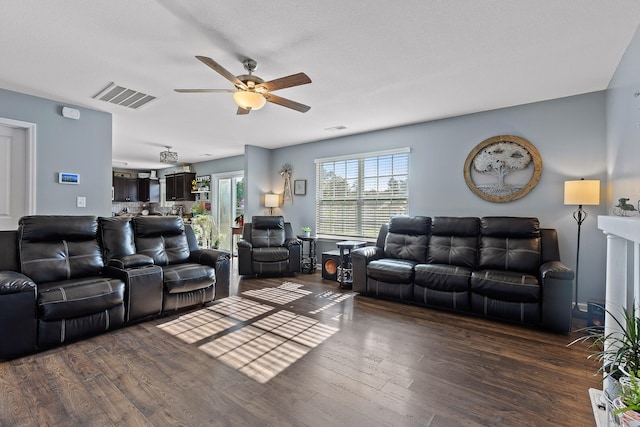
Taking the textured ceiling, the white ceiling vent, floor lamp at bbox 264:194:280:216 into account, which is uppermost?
the textured ceiling

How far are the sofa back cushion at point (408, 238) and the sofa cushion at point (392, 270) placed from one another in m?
0.15

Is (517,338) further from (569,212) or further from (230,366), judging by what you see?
(230,366)

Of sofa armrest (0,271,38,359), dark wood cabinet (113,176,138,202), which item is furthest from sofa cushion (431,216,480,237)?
dark wood cabinet (113,176,138,202)

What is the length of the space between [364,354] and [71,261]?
118 inches

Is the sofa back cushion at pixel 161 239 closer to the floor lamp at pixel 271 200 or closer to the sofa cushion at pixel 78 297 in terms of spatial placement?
the sofa cushion at pixel 78 297

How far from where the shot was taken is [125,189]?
9453 mm

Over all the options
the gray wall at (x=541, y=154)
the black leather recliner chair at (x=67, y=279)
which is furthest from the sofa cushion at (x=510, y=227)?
the black leather recliner chair at (x=67, y=279)

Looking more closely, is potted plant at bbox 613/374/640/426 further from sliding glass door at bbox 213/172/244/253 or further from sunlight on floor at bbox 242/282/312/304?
sliding glass door at bbox 213/172/244/253

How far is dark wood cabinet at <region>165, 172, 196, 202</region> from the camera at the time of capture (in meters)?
8.66

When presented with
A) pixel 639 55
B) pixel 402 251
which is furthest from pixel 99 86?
pixel 639 55

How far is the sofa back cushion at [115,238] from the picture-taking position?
3.38 m

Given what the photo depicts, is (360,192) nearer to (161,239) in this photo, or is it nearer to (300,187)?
(300,187)

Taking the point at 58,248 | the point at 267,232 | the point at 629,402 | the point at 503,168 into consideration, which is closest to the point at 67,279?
the point at 58,248

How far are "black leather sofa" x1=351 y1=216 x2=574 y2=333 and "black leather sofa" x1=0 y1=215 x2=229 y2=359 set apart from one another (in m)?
2.16
